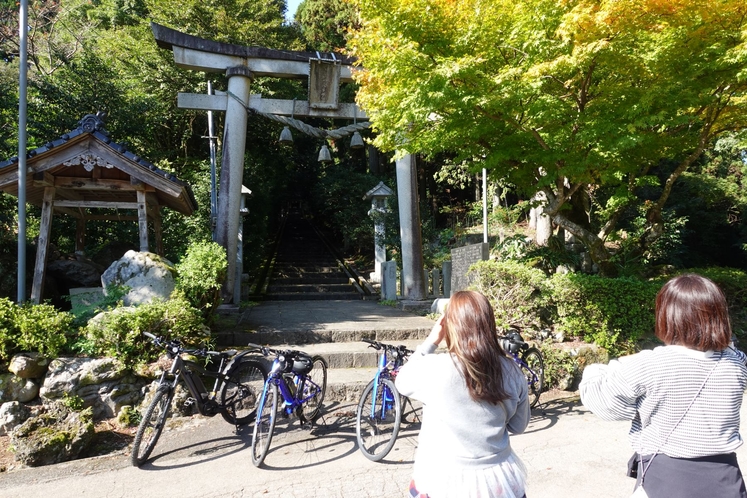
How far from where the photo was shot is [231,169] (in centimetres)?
962

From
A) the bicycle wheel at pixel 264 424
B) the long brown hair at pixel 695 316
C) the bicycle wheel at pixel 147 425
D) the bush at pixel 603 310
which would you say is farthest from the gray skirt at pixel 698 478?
the bush at pixel 603 310

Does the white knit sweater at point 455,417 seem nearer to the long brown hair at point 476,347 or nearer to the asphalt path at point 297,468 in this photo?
the long brown hair at point 476,347

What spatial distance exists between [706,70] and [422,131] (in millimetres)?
3903

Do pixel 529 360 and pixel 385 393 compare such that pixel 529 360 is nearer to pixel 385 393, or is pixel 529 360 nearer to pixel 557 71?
pixel 385 393

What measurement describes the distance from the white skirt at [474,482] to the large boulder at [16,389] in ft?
16.7

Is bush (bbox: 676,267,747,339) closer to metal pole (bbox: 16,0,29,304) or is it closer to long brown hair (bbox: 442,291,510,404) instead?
long brown hair (bbox: 442,291,510,404)

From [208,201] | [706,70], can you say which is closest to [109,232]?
[208,201]

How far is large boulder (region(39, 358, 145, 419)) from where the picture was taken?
16.6 feet

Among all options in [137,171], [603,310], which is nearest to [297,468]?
[137,171]

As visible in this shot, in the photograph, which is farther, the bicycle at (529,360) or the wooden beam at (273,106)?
the wooden beam at (273,106)

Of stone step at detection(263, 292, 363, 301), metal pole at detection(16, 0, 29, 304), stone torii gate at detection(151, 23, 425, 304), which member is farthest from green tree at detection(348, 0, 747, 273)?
stone step at detection(263, 292, 363, 301)

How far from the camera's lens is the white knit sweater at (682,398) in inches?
66.9

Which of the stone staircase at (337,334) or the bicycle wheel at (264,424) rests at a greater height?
the stone staircase at (337,334)

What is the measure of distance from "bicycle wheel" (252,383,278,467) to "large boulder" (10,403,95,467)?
72.1 inches
